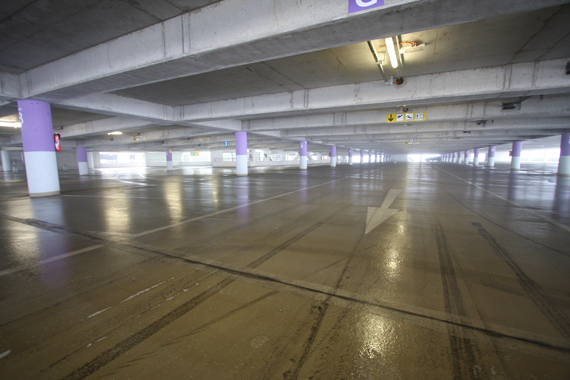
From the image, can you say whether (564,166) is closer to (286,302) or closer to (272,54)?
(272,54)

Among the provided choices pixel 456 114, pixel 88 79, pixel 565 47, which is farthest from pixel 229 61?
pixel 456 114

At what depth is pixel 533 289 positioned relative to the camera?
279 centimetres

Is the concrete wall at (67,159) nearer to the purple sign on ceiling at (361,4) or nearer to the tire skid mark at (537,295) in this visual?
the purple sign on ceiling at (361,4)

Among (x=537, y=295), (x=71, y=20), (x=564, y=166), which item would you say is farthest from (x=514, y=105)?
(x=71, y=20)

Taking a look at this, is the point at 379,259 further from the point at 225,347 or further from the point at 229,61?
the point at 229,61

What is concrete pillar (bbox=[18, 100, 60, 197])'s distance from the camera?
32.3 ft

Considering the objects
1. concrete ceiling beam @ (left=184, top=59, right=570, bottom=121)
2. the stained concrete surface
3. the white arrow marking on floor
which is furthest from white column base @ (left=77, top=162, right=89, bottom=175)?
the white arrow marking on floor

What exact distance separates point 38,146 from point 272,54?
34.8 feet

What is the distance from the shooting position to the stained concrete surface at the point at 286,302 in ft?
5.87

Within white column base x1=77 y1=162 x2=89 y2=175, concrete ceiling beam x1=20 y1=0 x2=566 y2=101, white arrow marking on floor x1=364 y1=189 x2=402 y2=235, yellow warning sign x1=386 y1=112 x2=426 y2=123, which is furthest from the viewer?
white column base x1=77 y1=162 x2=89 y2=175

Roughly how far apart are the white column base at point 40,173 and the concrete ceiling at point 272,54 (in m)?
2.22

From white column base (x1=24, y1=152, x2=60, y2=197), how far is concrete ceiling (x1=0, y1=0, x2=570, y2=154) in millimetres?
2216

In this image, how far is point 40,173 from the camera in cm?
1030

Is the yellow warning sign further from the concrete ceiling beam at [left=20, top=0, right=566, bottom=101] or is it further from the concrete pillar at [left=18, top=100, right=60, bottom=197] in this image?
the concrete pillar at [left=18, top=100, right=60, bottom=197]
